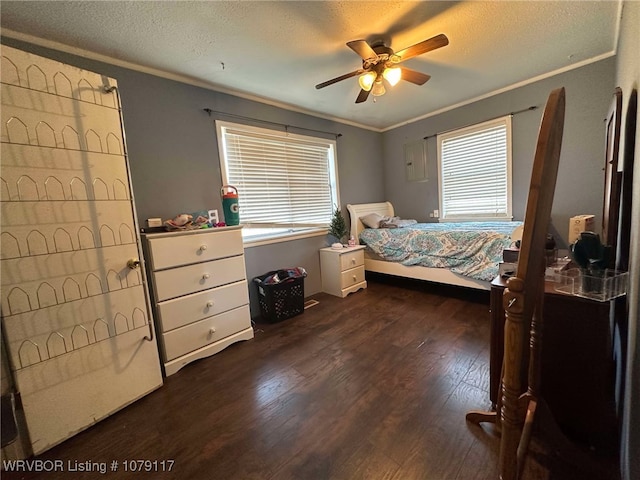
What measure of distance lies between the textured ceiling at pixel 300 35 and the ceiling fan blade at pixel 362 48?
157mm

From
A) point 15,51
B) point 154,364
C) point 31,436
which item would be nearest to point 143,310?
point 154,364

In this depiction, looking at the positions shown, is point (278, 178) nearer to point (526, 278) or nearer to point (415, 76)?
point (415, 76)

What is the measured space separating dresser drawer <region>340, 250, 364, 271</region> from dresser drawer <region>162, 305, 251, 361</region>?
1.39m

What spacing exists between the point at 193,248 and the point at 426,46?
2212 millimetres

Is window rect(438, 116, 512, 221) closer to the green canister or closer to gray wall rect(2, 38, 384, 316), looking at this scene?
gray wall rect(2, 38, 384, 316)

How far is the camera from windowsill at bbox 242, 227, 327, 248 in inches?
116

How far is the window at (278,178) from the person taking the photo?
287 centimetres

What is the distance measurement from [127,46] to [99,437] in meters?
2.52

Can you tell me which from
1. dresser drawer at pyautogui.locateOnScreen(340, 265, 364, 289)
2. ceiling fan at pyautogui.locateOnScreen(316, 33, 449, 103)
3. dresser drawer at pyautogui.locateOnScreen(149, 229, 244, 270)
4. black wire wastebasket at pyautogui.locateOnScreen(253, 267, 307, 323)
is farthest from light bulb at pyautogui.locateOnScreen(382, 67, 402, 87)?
dresser drawer at pyautogui.locateOnScreen(340, 265, 364, 289)

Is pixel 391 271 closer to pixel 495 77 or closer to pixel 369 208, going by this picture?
pixel 369 208

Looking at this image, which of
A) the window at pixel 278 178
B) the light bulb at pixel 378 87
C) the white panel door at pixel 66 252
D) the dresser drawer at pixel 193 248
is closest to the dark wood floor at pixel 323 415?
the white panel door at pixel 66 252

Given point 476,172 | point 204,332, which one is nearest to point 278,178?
point 204,332

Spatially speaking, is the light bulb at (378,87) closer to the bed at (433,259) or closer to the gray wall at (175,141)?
the gray wall at (175,141)

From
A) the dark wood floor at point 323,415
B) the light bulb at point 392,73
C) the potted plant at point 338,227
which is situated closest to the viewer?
the dark wood floor at point 323,415
